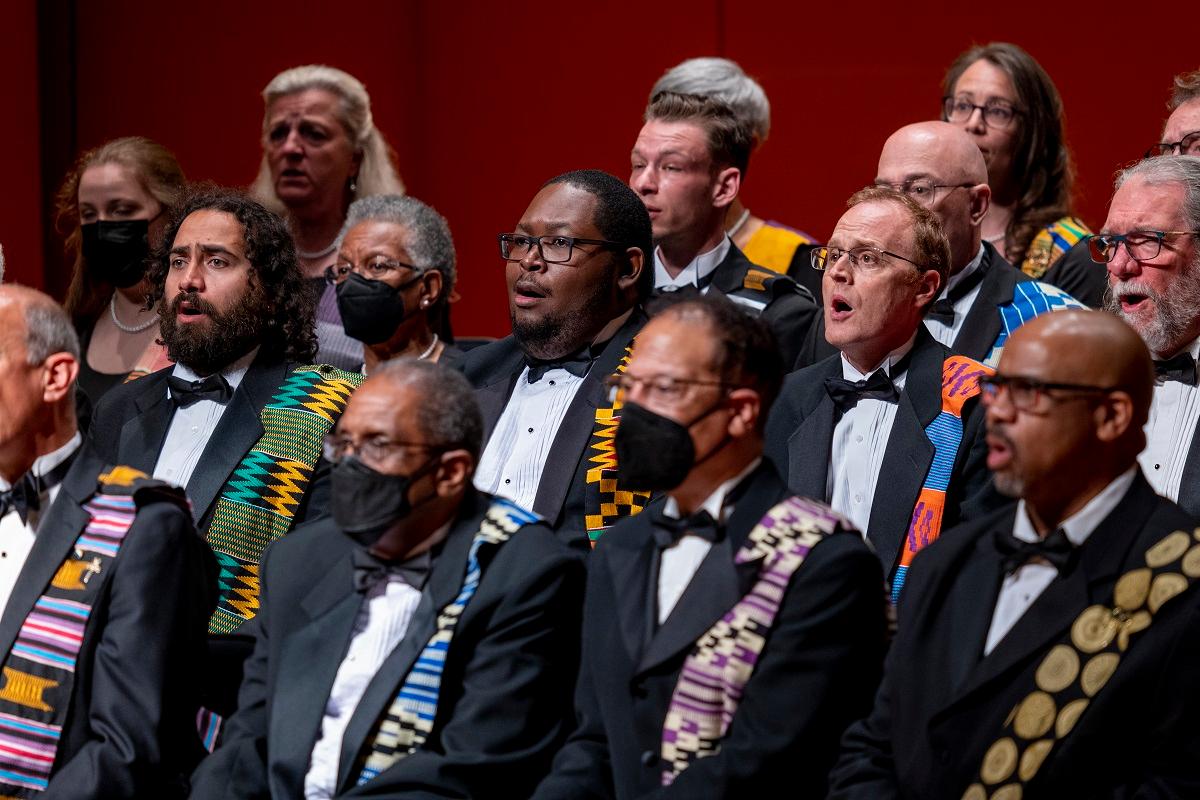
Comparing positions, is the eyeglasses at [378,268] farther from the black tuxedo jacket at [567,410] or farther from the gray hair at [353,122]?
the gray hair at [353,122]

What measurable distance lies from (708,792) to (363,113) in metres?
A: 3.46

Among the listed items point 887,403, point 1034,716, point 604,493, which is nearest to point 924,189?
point 887,403

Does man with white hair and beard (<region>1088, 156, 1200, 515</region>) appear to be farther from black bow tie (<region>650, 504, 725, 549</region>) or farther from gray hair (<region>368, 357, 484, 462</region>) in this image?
gray hair (<region>368, 357, 484, 462</region>)

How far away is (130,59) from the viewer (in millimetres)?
6699

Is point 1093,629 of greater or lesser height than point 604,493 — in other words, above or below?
above

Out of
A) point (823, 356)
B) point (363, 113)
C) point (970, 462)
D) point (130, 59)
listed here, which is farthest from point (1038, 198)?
point (130, 59)

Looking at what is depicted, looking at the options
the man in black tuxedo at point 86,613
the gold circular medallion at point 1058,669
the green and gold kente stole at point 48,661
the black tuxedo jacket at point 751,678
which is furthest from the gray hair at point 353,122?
the gold circular medallion at point 1058,669

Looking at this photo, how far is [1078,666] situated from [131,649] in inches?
67.5

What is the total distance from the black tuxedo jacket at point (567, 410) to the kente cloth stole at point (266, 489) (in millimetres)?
369

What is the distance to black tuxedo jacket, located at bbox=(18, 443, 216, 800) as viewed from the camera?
3.23m

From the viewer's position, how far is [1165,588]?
9.09 ft

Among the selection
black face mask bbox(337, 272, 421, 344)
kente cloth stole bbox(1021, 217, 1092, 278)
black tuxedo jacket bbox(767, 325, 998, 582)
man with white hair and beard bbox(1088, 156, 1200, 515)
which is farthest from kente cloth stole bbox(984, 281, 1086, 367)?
black face mask bbox(337, 272, 421, 344)

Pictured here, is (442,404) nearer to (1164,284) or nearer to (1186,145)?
(1164,284)

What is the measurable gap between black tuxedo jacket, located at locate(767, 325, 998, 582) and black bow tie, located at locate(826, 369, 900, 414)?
27 mm
